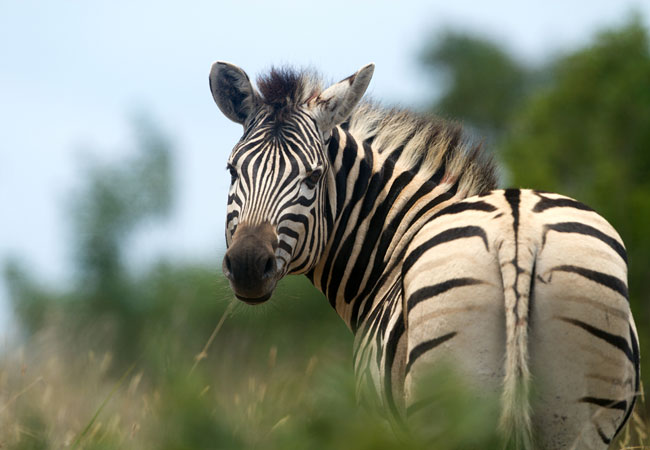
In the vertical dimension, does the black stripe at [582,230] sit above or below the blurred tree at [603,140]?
below

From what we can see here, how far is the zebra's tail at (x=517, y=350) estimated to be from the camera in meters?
2.99

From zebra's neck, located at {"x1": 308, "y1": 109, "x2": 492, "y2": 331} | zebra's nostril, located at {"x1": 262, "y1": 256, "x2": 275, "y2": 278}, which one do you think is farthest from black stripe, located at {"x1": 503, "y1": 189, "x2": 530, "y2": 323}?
zebra's nostril, located at {"x1": 262, "y1": 256, "x2": 275, "y2": 278}

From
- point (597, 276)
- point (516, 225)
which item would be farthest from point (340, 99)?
point (597, 276)

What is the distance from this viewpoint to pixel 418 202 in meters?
5.04

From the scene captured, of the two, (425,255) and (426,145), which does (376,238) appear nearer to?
(426,145)

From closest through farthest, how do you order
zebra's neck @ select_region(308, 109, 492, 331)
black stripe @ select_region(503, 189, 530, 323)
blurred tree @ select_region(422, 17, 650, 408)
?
black stripe @ select_region(503, 189, 530, 323) → zebra's neck @ select_region(308, 109, 492, 331) → blurred tree @ select_region(422, 17, 650, 408)

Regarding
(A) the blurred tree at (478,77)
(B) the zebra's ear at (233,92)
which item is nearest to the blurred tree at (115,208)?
(A) the blurred tree at (478,77)

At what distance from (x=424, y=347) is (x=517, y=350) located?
415 mm

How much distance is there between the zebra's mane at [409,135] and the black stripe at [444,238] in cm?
154

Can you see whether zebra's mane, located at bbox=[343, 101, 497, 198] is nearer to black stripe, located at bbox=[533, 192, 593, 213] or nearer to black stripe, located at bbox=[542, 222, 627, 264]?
black stripe, located at bbox=[533, 192, 593, 213]

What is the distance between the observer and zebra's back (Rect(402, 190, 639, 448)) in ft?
10.2

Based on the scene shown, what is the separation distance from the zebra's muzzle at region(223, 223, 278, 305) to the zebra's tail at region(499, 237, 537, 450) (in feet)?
5.05

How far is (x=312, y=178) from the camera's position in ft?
15.9

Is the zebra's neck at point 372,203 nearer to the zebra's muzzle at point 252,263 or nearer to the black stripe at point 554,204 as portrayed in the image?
the zebra's muzzle at point 252,263
